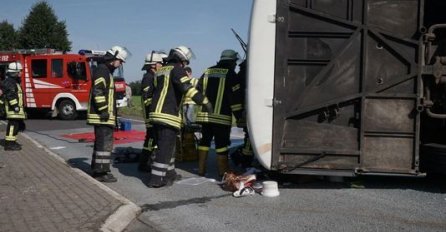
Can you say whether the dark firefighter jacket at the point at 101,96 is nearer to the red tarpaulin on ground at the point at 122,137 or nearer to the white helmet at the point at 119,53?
the white helmet at the point at 119,53

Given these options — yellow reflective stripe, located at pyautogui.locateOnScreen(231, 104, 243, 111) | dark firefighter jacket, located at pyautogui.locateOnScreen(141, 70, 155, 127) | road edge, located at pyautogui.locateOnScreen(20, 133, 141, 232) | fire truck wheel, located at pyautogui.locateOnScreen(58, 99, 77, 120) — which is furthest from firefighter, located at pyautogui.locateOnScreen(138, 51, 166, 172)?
fire truck wheel, located at pyautogui.locateOnScreen(58, 99, 77, 120)

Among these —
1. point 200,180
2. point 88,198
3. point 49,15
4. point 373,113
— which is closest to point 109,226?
point 88,198

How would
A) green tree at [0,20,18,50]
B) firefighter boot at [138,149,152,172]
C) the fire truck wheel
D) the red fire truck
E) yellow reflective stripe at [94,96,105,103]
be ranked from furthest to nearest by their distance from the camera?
green tree at [0,20,18,50] → the fire truck wheel → the red fire truck → firefighter boot at [138,149,152,172] → yellow reflective stripe at [94,96,105,103]

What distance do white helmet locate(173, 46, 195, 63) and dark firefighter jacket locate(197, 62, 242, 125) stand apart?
1.56ft

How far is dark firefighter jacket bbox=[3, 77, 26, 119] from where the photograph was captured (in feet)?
32.1

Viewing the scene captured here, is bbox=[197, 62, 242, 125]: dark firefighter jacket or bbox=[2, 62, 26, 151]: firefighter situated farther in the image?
bbox=[2, 62, 26, 151]: firefighter

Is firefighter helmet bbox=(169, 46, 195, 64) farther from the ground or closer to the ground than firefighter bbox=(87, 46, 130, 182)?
farther from the ground

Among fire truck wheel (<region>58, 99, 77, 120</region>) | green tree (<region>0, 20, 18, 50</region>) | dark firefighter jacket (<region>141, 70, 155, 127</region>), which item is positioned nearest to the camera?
dark firefighter jacket (<region>141, 70, 155, 127</region>)

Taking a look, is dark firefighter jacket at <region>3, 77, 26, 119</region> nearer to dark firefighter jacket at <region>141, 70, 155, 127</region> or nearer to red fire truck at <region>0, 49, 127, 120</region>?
dark firefighter jacket at <region>141, 70, 155, 127</region>

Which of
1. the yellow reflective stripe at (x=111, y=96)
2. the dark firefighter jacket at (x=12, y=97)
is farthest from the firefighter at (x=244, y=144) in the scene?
the dark firefighter jacket at (x=12, y=97)

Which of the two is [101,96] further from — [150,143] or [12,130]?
[12,130]

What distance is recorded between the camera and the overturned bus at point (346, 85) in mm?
5578

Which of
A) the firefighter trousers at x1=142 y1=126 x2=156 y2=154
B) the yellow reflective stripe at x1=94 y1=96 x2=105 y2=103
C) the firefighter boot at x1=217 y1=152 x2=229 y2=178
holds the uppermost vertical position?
the yellow reflective stripe at x1=94 y1=96 x2=105 y2=103

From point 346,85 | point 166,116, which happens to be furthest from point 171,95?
point 346,85
